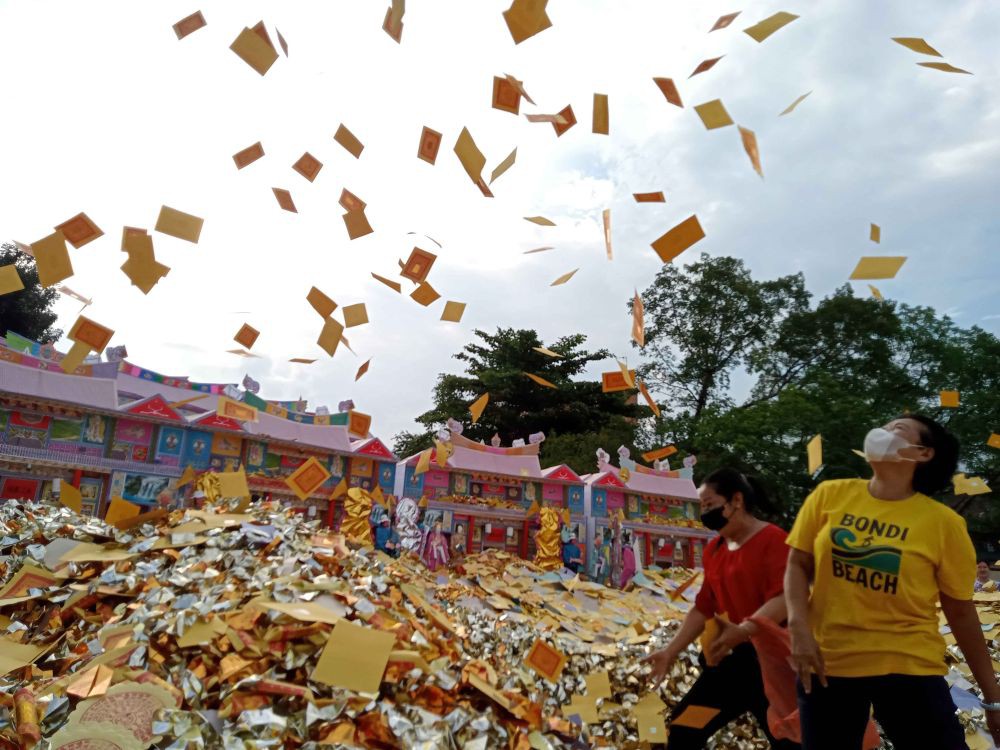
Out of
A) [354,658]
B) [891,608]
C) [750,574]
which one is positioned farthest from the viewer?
[354,658]

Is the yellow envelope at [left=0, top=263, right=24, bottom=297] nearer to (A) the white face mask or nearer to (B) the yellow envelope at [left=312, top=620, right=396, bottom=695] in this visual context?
(B) the yellow envelope at [left=312, top=620, right=396, bottom=695]

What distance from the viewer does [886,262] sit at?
3.16 m

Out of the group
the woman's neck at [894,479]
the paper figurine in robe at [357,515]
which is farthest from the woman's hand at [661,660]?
the paper figurine in robe at [357,515]

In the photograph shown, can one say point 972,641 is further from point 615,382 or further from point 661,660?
point 615,382

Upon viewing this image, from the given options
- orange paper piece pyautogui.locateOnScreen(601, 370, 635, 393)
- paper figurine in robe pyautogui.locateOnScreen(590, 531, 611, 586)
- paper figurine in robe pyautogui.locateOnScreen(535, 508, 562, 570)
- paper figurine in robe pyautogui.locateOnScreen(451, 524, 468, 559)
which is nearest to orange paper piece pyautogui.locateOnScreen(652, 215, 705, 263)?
orange paper piece pyautogui.locateOnScreen(601, 370, 635, 393)

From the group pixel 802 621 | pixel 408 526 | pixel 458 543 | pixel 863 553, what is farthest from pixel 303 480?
pixel 458 543

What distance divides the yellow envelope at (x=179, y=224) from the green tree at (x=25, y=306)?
1930cm

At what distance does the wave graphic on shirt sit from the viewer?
158cm

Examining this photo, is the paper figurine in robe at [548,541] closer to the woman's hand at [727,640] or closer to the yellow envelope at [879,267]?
the yellow envelope at [879,267]

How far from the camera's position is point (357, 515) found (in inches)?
399

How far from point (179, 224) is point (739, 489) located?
320 cm

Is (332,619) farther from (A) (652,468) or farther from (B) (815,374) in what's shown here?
(B) (815,374)

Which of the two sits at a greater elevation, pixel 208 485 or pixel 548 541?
pixel 208 485

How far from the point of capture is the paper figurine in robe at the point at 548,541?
12.5m
